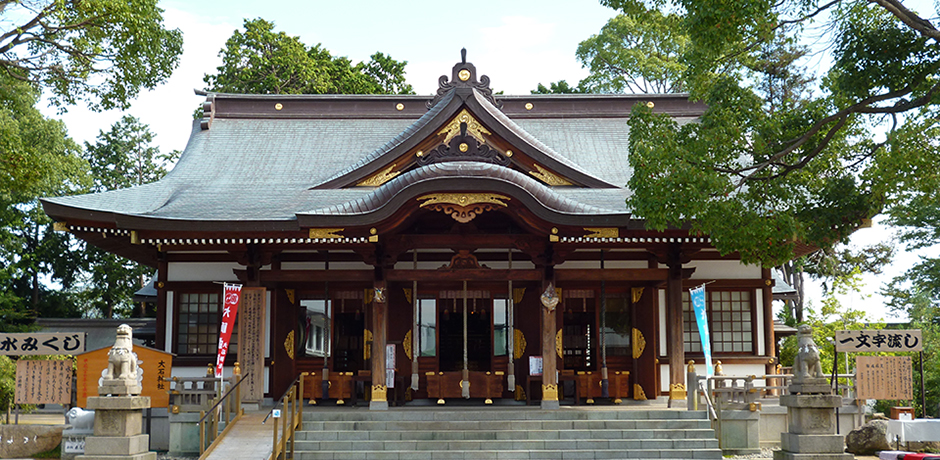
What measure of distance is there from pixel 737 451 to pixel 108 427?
8764 mm

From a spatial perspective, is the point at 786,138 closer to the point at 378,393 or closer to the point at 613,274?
the point at 613,274

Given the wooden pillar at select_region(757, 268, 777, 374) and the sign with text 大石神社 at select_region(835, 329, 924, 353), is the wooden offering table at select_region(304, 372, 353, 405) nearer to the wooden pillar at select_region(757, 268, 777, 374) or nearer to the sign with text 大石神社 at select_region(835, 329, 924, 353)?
the wooden pillar at select_region(757, 268, 777, 374)

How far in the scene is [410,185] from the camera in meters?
12.4

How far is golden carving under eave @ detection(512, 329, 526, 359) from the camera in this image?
1513cm

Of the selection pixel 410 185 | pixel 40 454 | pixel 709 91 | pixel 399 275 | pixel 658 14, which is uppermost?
pixel 658 14

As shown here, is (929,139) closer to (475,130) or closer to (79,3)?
(475,130)

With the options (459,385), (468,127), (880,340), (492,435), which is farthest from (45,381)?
(880,340)

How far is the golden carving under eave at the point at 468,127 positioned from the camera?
14773 mm

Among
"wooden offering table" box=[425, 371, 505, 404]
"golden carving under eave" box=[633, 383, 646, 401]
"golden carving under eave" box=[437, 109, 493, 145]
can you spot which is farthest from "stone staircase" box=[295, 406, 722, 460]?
"golden carving under eave" box=[437, 109, 493, 145]

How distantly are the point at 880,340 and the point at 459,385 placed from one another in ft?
22.7

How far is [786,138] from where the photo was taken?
11273mm

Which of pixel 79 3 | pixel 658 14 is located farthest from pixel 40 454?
pixel 658 14

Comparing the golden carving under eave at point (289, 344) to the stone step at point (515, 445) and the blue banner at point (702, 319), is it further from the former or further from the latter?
the blue banner at point (702, 319)

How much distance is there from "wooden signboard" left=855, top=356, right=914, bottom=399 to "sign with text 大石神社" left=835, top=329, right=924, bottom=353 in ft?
0.67
